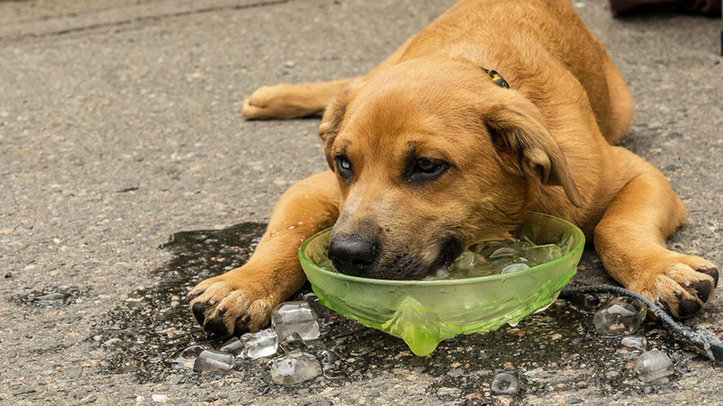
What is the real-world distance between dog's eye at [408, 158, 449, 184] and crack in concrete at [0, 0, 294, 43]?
238 inches

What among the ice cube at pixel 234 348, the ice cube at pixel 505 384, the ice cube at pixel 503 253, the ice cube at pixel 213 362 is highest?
the ice cube at pixel 505 384

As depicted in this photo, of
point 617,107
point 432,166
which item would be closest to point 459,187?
point 432,166

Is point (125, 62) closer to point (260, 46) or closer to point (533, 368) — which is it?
point (260, 46)

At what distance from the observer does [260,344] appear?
3.12 meters

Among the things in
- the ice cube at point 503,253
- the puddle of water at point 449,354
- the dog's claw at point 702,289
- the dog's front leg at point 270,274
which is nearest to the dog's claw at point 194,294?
the dog's front leg at point 270,274

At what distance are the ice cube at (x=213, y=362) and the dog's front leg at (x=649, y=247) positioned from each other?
1.47 meters

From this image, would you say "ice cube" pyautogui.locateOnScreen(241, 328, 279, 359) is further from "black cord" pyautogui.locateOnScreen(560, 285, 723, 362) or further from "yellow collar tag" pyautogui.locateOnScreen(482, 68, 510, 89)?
"yellow collar tag" pyautogui.locateOnScreen(482, 68, 510, 89)

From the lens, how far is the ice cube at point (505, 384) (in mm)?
2768

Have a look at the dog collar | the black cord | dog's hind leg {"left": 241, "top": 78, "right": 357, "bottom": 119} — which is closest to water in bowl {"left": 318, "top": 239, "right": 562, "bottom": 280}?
the black cord

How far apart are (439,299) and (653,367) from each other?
2.32 feet

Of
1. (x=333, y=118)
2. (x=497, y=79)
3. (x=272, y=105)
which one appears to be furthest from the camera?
(x=272, y=105)

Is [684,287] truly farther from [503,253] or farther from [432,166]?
[432,166]

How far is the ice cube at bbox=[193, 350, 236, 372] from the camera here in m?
3.00

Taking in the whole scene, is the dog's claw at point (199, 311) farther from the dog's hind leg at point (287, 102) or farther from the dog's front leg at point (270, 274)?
the dog's hind leg at point (287, 102)
